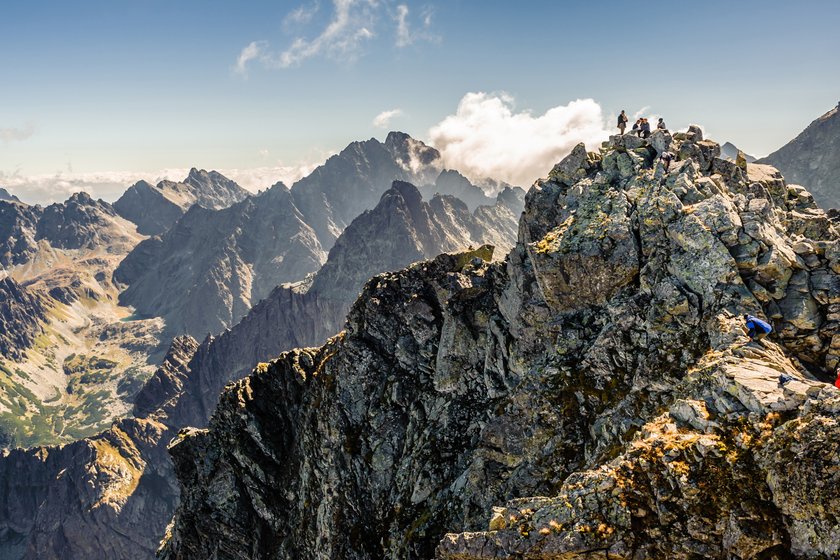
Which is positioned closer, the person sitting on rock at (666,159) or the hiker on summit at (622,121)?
the person sitting on rock at (666,159)

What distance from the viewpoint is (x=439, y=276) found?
57.8 metres

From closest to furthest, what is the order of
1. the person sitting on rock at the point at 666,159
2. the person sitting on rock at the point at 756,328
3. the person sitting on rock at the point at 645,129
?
the person sitting on rock at the point at 756,328 < the person sitting on rock at the point at 666,159 < the person sitting on rock at the point at 645,129

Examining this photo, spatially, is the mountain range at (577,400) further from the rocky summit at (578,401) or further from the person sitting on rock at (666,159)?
the person sitting on rock at (666,159)

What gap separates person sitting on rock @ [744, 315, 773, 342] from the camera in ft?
73.8

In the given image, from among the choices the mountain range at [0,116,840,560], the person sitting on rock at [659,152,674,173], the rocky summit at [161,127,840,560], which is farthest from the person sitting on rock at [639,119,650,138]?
the person sitting on rock at [659,152,674,173]

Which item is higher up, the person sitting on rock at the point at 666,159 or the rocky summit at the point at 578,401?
the person sitting on rock at the point at 666,159

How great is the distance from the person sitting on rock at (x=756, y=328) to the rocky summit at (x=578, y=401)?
0.57 metres

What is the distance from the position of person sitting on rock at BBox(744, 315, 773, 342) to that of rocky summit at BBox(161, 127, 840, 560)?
57 centimetres

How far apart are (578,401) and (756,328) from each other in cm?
1213

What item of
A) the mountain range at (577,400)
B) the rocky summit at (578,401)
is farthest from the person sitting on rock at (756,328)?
the mountain range at (577,400)

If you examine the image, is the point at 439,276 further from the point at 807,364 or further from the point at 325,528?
the point at 807,364

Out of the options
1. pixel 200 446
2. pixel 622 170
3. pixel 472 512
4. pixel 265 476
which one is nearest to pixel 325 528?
pixel 265 476

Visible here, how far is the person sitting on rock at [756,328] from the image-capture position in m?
22.5

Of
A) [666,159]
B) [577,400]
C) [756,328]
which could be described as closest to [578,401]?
[577,400]
